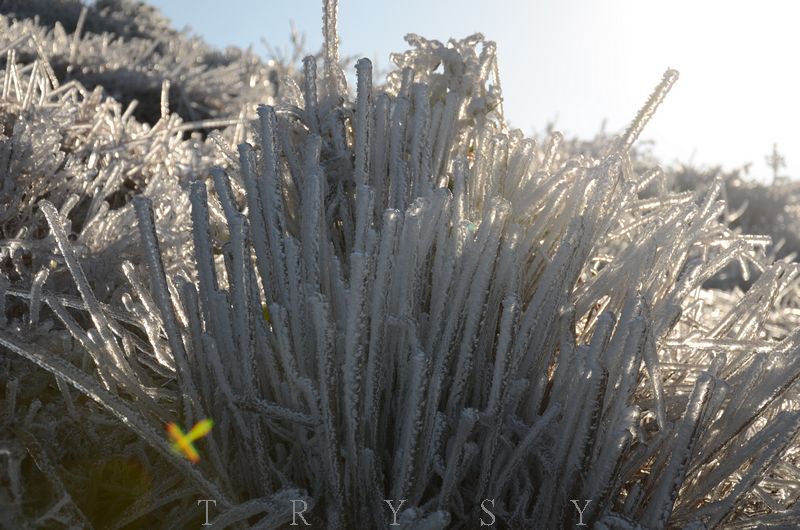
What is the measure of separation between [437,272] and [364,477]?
11.9 inches

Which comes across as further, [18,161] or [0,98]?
[0,98]

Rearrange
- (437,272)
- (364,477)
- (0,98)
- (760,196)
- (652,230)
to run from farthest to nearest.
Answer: (760,196) < (0,98) < (652,230) < (437,272) < (364,477)

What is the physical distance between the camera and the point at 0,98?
6.60ft

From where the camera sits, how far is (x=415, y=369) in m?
0.91

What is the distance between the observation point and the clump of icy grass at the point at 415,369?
916 mm

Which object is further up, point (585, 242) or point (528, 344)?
point (585, 242)

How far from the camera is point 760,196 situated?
9375mm

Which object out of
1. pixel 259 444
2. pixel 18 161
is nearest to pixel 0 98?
pixel 18 161

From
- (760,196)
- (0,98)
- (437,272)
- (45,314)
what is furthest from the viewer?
(760,196)

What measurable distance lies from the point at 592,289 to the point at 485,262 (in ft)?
0.98

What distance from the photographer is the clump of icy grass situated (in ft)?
3.01

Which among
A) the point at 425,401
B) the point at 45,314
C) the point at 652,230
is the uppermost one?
the point at 652,230

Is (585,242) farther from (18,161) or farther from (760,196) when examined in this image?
(760,196)

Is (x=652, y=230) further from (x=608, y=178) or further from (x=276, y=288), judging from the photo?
(x=276, y=288)
